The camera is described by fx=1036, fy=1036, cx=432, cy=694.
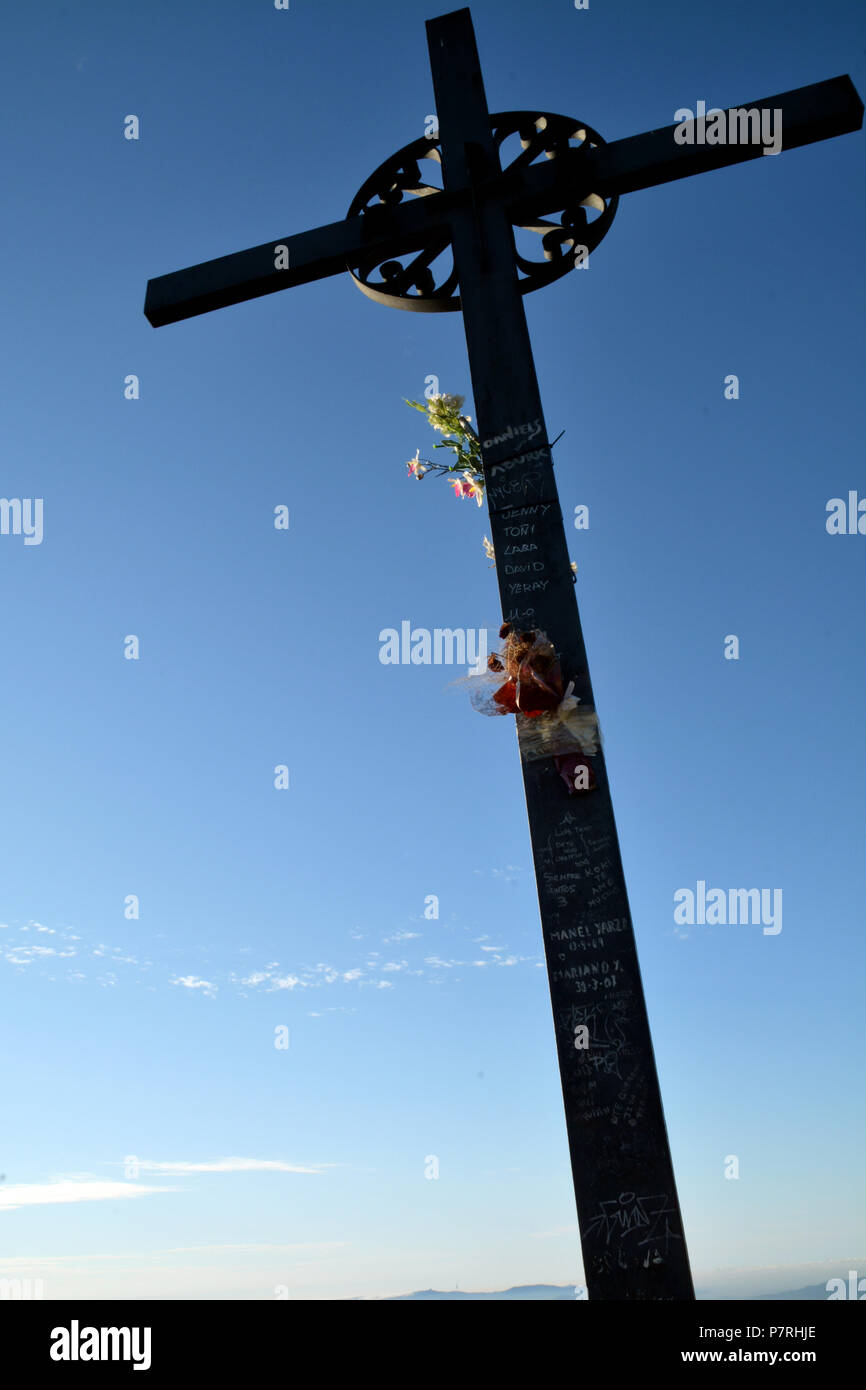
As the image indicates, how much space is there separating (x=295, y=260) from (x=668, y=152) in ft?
5.77

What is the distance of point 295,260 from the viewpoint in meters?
4.86

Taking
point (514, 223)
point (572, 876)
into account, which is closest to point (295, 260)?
point (514, 223)

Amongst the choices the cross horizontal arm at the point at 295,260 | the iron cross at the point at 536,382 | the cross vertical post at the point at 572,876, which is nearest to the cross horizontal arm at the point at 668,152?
the iron cross at the point at 536,382

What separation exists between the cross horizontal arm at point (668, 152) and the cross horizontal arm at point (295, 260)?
1.47 feet

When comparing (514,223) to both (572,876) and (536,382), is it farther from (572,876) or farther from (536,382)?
(572,876)

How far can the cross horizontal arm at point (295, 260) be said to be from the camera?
15.3 feet

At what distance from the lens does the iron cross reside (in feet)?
10.0

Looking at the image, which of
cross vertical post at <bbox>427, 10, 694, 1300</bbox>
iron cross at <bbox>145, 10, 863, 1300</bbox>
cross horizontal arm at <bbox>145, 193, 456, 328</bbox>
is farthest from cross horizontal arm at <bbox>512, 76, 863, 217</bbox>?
cross horizontal arm at <bbox>145, 193, 456, 328</bbox>

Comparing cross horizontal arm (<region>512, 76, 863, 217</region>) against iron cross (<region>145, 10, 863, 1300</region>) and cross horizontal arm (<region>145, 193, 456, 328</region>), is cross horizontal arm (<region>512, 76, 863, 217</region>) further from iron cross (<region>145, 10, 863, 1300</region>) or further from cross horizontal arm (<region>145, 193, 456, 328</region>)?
cross horizontal arm (<region>145, 193, 456, 328</region>)
